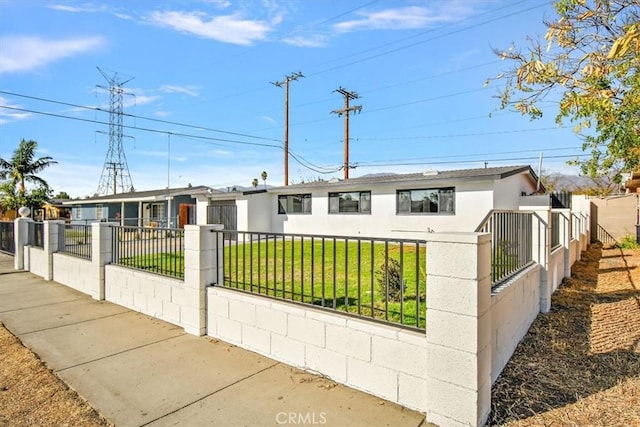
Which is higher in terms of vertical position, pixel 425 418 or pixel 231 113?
pixel 231 113

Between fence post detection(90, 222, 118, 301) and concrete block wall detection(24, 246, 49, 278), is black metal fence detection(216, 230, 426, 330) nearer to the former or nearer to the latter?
fence post detection(90, 222, 118, 301)

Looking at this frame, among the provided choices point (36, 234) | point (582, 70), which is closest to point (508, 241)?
point (582, 70)

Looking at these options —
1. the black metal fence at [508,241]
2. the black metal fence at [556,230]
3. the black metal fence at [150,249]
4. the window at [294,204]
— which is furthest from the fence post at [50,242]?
the black metal fence at [556,230]

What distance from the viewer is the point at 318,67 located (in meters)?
22.5

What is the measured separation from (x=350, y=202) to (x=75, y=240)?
10427 mm

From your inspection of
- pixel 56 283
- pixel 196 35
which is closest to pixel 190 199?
pixel 196 35

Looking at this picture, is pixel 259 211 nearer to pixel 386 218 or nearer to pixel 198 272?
pixel 386 218

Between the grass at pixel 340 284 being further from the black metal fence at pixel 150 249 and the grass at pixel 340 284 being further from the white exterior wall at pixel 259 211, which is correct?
the white exterior wall at pixel 259 211

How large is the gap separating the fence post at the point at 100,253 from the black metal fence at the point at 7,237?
720 cm

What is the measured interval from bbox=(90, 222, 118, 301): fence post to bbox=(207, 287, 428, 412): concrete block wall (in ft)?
11.6

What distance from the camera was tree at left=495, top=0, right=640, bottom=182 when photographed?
347 centimetres

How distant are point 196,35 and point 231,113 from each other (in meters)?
13.1

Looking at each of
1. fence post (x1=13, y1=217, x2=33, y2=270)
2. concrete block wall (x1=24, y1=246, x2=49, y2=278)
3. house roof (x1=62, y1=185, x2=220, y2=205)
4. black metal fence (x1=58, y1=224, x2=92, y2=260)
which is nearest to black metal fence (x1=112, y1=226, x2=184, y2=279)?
black metal fence (x1=58, y1=224, x2=92, y2=260)

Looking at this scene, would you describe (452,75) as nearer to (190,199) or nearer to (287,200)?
(287,200)
